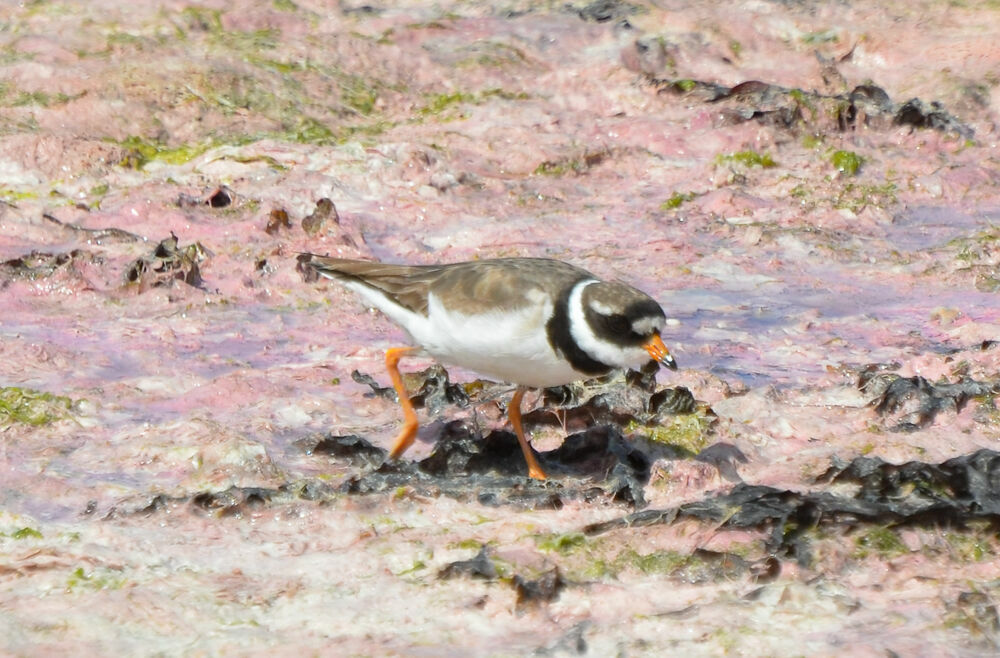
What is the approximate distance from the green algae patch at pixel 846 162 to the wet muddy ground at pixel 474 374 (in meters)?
0.03

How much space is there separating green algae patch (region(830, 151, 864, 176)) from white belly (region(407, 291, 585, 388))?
4781 millimetres

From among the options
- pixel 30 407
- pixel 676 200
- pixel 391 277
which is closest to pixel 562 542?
pixel 391 277

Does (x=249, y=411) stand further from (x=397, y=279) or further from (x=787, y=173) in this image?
(x=787, y=173)

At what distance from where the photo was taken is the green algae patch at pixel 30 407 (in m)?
6.03

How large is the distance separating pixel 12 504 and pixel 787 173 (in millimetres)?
6105

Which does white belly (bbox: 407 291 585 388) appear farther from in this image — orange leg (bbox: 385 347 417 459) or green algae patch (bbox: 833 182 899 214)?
green algae patch (bbox: 833 182 899 214)

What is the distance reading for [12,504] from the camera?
17.3ft

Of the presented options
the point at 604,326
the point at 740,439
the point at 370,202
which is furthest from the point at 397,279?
the point at 370,202

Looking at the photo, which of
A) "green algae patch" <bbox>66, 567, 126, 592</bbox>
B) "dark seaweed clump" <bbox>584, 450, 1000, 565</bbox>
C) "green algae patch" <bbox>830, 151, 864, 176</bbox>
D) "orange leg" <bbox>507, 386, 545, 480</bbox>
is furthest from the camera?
"green algae patch" <bbox>830, 151, 864, 176</bbox>

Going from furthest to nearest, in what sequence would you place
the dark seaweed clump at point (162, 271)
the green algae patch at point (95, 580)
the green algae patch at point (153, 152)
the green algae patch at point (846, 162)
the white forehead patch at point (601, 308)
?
the green algae patch at point (846, 162)
the green algae patch at point (153, 152)
the dark seaweed clump at point (162, 271)
the white forehead patch at point (601, 308)
the green algae patch at point (95, 580)

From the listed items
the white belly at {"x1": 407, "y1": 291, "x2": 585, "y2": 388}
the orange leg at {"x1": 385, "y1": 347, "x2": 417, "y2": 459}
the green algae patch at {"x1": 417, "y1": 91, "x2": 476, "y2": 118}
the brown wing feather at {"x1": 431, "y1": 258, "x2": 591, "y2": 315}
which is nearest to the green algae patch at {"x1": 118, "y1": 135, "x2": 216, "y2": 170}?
the green algae patch at {"x1": 417, "y1": 91, "x2": 476, "y2": 118}

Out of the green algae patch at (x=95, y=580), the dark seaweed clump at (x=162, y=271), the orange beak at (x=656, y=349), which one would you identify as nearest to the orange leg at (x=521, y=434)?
the orange beak at (x=656, y=349)

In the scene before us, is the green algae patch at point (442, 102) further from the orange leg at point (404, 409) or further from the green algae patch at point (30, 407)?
the green algae patch at point (30, 407)

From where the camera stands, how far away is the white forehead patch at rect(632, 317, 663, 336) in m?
5.47
